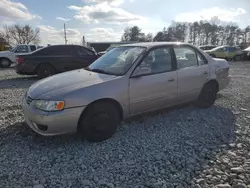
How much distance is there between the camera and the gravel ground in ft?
7.54

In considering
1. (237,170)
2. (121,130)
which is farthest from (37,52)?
(237,170)

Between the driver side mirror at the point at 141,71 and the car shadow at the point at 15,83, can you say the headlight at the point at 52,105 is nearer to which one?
the driver side mirror at the point at 141,71

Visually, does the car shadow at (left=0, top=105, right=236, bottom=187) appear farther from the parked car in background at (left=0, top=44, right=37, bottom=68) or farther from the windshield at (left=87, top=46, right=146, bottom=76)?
the parked car in background at (left=0, top=44, right=37, bottom=68)

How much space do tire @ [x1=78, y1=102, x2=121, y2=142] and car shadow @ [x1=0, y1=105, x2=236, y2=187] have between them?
0.41ft

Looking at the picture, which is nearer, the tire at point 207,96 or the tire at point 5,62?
the tire at point 207,96

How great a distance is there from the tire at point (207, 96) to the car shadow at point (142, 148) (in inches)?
23.3

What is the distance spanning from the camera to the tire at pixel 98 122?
9.59 feet

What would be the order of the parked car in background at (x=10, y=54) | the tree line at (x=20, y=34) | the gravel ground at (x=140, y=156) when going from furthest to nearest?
the tree line at (x=20, y=34), the parked car in background at (x=10, y=54), the gravel ground at (x=140, y=156)

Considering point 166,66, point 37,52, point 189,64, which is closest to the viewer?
point 166,66

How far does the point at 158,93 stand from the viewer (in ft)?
11.8

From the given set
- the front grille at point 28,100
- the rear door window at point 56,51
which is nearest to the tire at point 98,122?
the front grille at point 28,100

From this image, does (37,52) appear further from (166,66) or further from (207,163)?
(207,163)

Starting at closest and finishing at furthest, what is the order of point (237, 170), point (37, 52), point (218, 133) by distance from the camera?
point (237, 170) → point (218, 133) → point (37, 52)

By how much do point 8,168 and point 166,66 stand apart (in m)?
2.91
